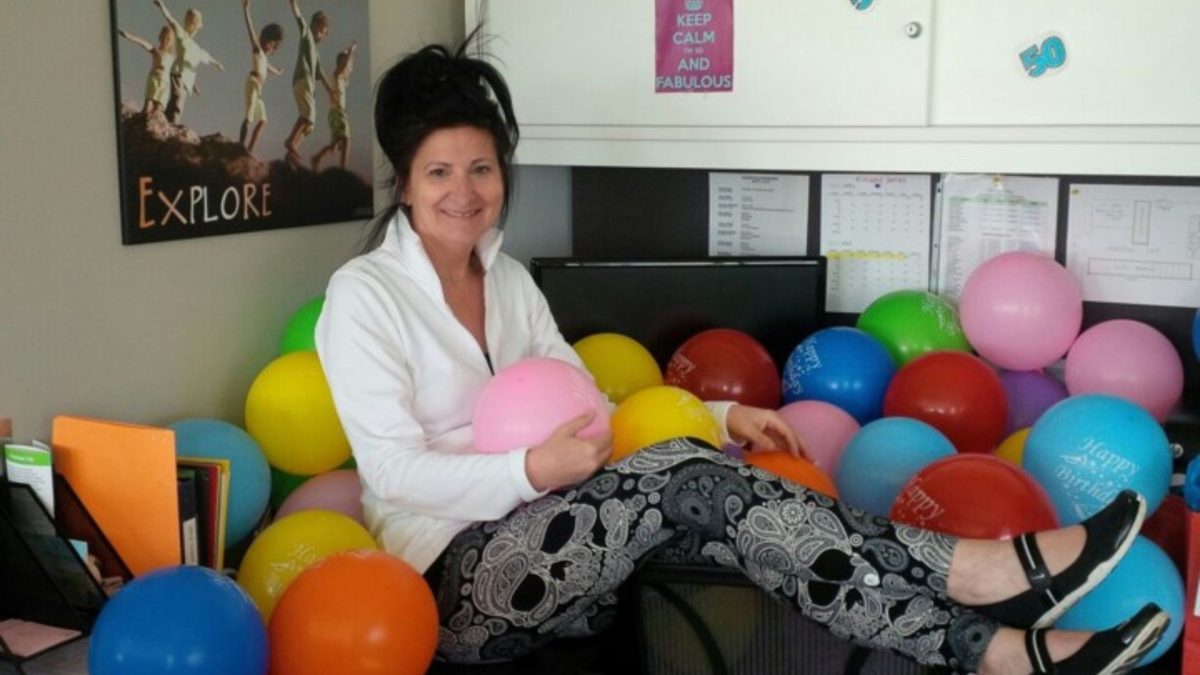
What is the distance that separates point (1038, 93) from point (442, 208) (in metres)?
1.05

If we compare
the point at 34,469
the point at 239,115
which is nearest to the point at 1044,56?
the point at 239,115

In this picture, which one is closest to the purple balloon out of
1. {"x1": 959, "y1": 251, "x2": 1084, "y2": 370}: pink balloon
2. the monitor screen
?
{"x1": 959, "y1": 251, "x2": 1084, "y2": 370}: pink balloon

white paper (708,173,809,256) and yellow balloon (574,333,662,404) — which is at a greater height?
white paper (708,173,809,256)

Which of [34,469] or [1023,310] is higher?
[1023,310]

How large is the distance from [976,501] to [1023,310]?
649 millimetres

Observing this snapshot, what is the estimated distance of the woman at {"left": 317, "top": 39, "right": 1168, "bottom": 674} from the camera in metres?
1.63

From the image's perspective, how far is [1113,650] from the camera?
1543mm

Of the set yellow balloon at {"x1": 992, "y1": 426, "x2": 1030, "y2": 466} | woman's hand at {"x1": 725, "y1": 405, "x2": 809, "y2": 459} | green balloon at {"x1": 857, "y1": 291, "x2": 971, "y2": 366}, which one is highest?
green balloon at {"x1": 857, "y1": 291, "x2": 971, "y2": 366}

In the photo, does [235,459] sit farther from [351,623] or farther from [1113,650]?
[1113,650]

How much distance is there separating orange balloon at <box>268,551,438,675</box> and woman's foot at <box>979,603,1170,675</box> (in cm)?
75

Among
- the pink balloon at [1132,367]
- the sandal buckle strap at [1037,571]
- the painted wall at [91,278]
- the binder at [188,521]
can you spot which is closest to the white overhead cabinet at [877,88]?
the pink balloon at [1132,367]

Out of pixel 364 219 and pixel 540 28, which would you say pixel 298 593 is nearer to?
pixel 364 219

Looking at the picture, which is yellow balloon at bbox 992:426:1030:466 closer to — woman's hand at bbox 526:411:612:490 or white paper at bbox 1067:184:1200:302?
white paper at bbox 1067:184:1200:302

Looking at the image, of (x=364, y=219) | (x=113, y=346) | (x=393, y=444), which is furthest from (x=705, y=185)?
(x=113, y=346)
